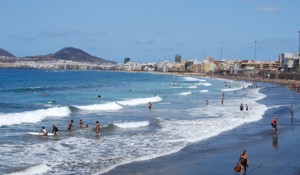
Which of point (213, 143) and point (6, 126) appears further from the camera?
point (6, 126)

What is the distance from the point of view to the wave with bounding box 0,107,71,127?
2903 cm

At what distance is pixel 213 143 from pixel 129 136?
16.0 ft

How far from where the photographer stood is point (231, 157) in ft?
A: 58.7

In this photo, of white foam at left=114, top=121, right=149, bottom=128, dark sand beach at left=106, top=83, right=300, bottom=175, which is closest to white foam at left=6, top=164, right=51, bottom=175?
dark sand beach at left=106, top=83, right=300, bottom=175

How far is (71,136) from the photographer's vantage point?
2345 centimetres

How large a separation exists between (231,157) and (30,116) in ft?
59.3

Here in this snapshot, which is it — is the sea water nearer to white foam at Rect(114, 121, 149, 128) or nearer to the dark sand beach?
white foam at Rect(114, 121, 149, 128)

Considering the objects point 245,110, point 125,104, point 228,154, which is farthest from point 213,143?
point 125,104

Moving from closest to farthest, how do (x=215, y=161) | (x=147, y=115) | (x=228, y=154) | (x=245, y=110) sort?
(x=215, y=161), (x=228, y=154), (x=147, y=115), (x=245, y=110)

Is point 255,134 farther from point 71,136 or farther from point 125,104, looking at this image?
point 125,104

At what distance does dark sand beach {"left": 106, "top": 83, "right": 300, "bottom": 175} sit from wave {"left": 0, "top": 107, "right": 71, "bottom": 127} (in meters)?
13.7

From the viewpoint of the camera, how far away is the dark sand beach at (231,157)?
1566cm

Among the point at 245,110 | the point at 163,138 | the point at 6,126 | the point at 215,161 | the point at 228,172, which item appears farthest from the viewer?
the point at 245,110

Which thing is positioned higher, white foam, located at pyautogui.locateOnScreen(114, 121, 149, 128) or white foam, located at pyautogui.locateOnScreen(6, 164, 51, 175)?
white foam, located at pyautogui.locateOnScreen(6, 164, 51, 175)
